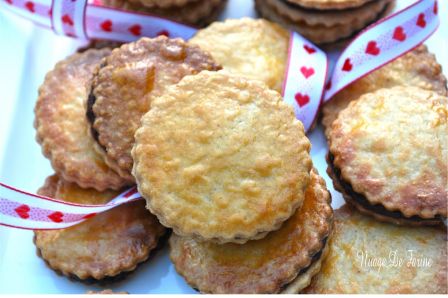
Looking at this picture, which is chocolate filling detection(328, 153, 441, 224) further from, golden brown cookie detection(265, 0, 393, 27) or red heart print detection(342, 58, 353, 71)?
golden brown cookie detection(265, 0, 393, 27)

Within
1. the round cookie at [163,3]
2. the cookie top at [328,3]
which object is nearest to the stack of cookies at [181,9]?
the round cookie at [163,3]

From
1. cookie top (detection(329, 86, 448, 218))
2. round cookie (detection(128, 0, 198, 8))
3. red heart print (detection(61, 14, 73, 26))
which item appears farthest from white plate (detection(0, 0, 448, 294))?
round cookie (detection(128, 0, 198, 8))

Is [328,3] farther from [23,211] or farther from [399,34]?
[23,211]

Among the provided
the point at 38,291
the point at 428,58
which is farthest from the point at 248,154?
the point at 428,58

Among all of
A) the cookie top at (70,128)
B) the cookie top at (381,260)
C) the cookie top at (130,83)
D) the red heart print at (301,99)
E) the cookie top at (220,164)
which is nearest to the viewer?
the cookie top at (220,164)

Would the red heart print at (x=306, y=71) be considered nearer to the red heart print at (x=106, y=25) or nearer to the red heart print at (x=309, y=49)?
the red heart print at (x=309, y=49)

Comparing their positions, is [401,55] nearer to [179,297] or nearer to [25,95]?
[179,297]

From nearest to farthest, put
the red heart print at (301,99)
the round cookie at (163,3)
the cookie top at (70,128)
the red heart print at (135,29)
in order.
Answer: the cookie top at (70,128) < the red heart print at (301,99) < the round cookie at (163,3) < the red heart print at (135,29)
